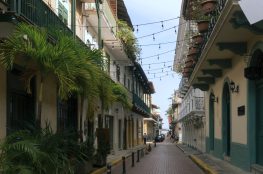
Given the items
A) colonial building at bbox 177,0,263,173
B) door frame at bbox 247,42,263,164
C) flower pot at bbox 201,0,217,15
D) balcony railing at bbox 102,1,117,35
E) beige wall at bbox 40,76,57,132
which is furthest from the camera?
balcony railing at bbox 102,1,117,35

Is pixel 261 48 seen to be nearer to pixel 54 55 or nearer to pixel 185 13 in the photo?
pixel 54 55

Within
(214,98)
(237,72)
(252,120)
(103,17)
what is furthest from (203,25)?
(252,120)

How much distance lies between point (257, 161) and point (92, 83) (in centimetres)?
572

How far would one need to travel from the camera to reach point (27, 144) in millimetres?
11180

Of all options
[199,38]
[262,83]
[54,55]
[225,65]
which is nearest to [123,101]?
[199,38]

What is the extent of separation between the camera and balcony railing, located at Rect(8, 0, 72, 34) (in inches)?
460

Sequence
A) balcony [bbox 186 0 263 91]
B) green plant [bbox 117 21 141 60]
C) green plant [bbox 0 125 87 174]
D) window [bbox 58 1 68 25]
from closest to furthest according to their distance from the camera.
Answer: green plant [bbox 0 125 87 174]
balcony [bbox 186 0 263 91]
window [bbox 58 1 68 25]
green plant [bbox 117 21 141 60]

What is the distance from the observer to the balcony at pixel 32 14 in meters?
11.4

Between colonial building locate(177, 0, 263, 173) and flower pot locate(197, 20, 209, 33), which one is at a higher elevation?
flower pot locate(197, 20, 209, 33)

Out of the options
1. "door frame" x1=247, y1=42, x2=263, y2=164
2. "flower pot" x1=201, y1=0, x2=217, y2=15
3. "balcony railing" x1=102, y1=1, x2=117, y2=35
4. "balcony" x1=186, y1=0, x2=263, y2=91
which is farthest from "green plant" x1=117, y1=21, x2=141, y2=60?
"door frame" x1=247, y1=42, x2=263, y2=164

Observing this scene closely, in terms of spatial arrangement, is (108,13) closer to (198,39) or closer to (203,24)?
(198,39)

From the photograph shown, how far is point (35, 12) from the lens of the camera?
43.1 ft

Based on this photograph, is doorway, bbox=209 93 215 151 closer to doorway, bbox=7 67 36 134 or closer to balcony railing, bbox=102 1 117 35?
balcony railing, bbox=102 1 117 35

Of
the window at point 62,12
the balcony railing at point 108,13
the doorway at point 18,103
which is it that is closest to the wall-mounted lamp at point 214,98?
the balcony railing at point 108,13
